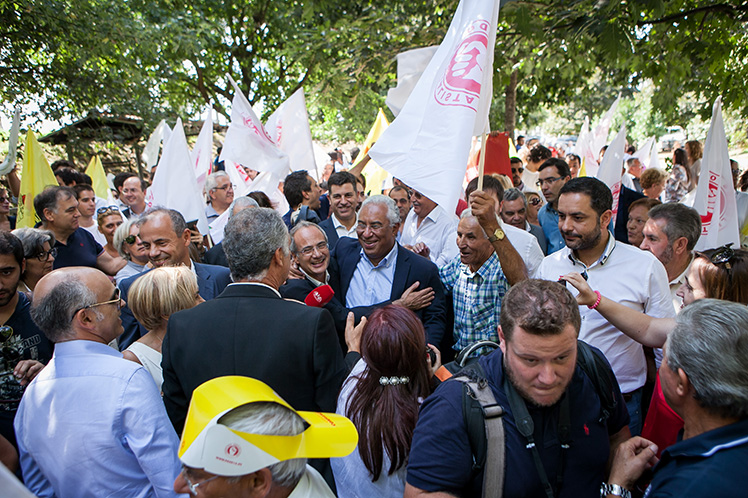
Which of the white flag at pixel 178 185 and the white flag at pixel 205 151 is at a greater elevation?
the white flag at pixel 205 151

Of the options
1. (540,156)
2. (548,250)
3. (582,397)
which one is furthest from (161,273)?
(540,156)

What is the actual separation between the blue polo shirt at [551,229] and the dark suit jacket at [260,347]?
3.73 meters

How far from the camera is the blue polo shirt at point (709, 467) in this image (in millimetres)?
1528

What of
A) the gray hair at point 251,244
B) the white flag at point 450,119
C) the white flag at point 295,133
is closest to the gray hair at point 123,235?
the gray hair at point 251,244

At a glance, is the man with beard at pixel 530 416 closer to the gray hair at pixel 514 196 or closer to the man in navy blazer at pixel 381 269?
the man in navy blazer at pixel 381 269

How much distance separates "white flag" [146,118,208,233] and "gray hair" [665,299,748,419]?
4648 millimetres

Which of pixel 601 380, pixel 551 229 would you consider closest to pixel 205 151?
pixel 551 229

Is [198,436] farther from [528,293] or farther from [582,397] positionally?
[582,397]

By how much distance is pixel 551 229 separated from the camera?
18.7 feet

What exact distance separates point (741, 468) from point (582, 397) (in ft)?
1.90

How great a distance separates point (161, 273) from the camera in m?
2.91

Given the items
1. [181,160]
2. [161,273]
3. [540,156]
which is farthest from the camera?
[540,156]

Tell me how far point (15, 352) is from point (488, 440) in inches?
98.3

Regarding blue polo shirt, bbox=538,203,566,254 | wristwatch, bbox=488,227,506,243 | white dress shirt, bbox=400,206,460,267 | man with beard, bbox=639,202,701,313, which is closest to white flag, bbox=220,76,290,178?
white dress shirt, bbox=400,206,460,267
